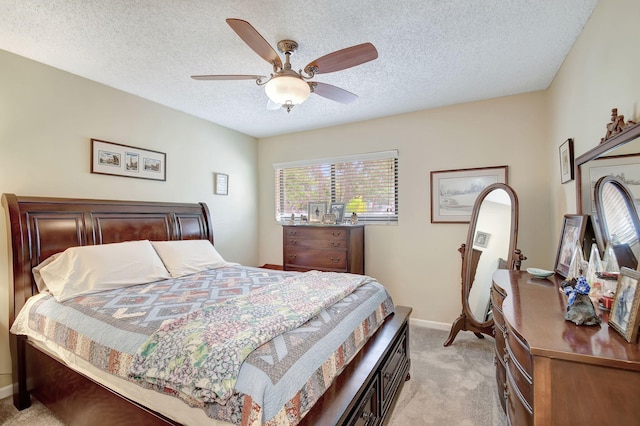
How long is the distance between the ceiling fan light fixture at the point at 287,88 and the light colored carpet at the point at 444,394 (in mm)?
2225

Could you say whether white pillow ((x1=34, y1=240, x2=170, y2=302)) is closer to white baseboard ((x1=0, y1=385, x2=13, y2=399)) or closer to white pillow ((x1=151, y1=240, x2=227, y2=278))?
white pillow ((x1=151, y1=240, x2=227, y2=278))

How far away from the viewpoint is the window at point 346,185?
12.6 feet

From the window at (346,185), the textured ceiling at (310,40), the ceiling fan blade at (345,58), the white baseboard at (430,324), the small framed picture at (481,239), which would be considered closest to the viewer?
the ceiling fan blade at (345,58)

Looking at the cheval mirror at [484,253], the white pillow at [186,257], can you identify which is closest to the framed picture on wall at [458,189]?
the cheval mirror at [484,253]

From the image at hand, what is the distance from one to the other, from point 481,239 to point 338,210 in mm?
1740

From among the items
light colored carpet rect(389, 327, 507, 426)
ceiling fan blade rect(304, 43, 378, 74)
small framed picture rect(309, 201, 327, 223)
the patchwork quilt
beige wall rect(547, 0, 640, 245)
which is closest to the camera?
the patchwork quilt

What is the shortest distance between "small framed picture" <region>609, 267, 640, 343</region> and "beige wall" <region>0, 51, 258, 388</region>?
3.69 m

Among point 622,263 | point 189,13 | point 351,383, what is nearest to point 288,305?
point 351,383

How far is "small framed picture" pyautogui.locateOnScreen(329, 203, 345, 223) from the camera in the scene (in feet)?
13.0

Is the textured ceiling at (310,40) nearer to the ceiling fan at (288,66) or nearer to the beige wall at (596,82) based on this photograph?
the beige wall at (596,82)

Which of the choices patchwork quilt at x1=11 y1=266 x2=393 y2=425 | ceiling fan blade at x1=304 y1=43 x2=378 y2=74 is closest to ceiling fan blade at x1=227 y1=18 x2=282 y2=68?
ceiling fan blade at x1=304 y1=43 x2=378 y2=74

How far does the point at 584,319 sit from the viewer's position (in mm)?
1140

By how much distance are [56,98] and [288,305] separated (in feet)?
8.96

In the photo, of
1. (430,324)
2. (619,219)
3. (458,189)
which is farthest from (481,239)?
(619,219)
